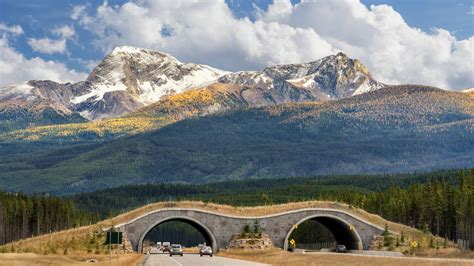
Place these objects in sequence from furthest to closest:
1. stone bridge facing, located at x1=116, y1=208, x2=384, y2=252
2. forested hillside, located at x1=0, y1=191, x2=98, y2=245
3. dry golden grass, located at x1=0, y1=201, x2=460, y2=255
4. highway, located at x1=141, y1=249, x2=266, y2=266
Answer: forested hillside, located at x1=0, y1=191, x2=98, y2=245, stone bridge facing, located at x1=116, y1=208, x2=384, y2=252, dry golden grass, located at x1=0, y1=201, x2=460, y2=255, highway, located at x1=141, y1=249, x2=266, y2=266

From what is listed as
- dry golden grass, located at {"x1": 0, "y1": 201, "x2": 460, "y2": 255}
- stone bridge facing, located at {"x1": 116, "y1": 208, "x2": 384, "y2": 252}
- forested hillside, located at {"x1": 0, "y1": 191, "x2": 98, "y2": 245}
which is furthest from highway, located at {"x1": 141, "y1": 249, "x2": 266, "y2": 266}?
forested hillside, located at {"x1": 0, "y1": 191, "x2": 98, "y2": 245}

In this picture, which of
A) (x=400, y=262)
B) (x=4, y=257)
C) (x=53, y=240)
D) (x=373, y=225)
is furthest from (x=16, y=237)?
(x=400, y=262)

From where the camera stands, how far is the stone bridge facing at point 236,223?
13162cm

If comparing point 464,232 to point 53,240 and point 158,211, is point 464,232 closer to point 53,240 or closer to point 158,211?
point 158,211

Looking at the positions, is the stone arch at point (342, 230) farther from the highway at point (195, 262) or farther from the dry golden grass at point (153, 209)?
the highway at point (195, 262)

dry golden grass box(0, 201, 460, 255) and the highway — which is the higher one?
dry golden grass box(0, 201, 460, 255)

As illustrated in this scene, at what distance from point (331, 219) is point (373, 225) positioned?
7.57 m

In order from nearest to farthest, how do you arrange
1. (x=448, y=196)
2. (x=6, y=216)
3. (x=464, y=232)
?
(x=464, y=232) → (x=448, y=196) → (x=6, y=216)

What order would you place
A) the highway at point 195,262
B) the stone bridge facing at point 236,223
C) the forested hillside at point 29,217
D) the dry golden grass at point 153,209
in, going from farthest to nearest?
the forested hillside at point 29,217 < the stone bridge facing at point 236,223 < the dry golden grass at point 153,209 < the highway at point 195,262

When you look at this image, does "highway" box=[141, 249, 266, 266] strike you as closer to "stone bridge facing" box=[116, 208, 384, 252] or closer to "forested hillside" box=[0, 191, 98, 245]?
"stone bridge facing" box=[116, 208, 384, 252]

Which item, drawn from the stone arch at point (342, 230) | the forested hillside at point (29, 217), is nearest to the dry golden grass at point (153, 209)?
the stone arch at point (342, 230)

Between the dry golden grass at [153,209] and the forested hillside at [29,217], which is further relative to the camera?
the forested hillside at [29,217]

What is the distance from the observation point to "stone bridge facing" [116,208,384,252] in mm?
131625

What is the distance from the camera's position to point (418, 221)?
168250 mm
